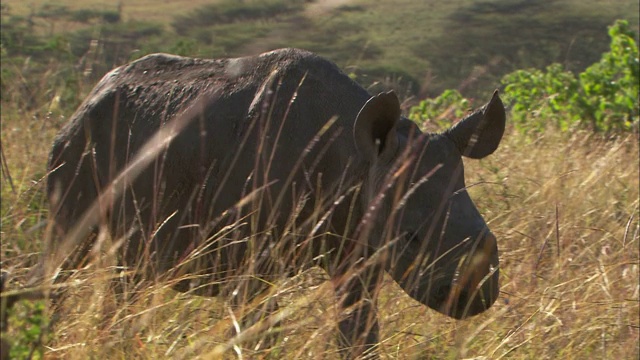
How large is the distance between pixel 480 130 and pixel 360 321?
3.67 feet

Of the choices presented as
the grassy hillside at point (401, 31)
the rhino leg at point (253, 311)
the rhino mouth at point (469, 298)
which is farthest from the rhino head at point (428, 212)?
the grassy hillside at point (401, 31)

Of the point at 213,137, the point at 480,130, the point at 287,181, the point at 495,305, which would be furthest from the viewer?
the point at 495,305

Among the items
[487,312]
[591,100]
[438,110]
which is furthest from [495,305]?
[591,100]

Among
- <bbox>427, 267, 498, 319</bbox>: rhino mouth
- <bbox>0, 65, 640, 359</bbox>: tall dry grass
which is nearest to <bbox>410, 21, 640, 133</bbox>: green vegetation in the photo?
<bbox>0, 65, 640, 359</bbox>: tall dry grass

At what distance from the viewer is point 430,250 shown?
462 cm

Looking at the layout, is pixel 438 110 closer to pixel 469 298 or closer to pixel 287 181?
pixel 287 181

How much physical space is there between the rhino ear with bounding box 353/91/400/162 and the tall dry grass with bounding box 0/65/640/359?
1.67 feet

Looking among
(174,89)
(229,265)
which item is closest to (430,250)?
(229,265)

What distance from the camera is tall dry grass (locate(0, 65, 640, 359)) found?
→ 4.05 meters

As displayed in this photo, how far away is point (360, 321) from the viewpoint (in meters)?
4.85

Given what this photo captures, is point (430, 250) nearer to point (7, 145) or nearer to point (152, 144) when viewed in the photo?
point (152, 144)

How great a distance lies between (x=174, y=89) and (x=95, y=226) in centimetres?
89

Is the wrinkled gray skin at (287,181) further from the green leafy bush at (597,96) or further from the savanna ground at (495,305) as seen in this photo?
the green leafy bush at (597,96)

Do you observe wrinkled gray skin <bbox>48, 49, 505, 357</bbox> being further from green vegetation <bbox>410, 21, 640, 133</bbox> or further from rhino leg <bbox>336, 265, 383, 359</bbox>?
green vegetation <bbox>410, 21, 640, 133</bbox>
